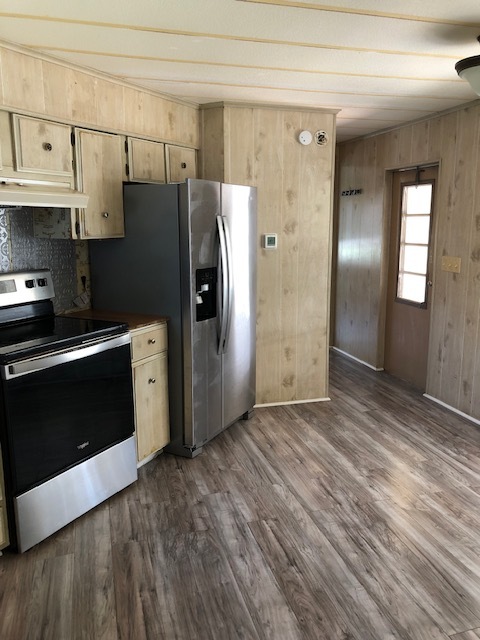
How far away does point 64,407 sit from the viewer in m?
2.45

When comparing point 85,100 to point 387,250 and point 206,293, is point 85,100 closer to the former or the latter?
point 206,293

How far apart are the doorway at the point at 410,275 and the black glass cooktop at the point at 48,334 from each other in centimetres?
289

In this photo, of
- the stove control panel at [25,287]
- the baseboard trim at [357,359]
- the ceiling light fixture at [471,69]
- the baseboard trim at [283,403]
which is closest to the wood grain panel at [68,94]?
the stove control panel at [25,287]

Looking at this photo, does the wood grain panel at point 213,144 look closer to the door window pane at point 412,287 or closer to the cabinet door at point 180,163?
the cabinet door at point 180,163

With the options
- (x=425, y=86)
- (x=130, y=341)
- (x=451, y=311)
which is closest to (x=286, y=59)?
(x=425, y=86)

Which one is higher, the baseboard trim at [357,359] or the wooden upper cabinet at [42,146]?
the wooden upper cabinet at [42,146]

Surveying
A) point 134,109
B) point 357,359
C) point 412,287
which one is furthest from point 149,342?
point 357,359

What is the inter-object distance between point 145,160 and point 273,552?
2443mm

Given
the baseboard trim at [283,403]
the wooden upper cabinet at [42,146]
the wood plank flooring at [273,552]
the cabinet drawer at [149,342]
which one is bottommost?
the wood plank flooring at [273,552]

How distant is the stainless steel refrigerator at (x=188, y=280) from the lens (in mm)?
3059

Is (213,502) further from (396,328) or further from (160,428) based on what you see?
(396,328)

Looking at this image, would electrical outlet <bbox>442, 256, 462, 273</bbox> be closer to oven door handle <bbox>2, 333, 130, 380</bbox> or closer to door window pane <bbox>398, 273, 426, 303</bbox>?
door window pane <bbox>398, 273, 426, 303</bbox>

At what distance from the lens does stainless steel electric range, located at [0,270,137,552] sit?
2246mm

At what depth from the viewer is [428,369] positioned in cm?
438
